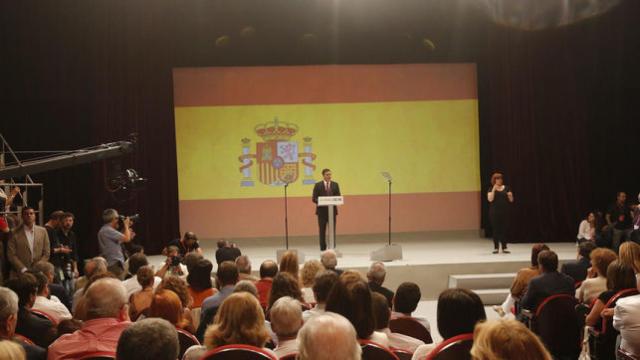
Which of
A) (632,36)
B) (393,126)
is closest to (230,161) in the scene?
(393,126)

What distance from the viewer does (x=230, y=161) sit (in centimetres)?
1248

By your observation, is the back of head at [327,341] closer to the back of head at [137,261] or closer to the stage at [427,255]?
the back of head at [137,261]

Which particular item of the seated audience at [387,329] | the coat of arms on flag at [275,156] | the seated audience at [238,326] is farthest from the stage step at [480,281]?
the seated audience at [238,326]

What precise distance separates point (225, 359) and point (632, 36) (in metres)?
11.1

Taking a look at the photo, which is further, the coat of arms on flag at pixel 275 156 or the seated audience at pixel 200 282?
the coat of arms on flag at pixel 275 156

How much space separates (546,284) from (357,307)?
227 cm

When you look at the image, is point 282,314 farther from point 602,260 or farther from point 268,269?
point 602,260

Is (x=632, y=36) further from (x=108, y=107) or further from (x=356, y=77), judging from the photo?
(x=108, y=107)

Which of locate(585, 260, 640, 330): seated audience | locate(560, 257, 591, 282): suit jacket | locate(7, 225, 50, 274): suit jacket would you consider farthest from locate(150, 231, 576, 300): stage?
locate(585, 260, 640, 330): seated audience

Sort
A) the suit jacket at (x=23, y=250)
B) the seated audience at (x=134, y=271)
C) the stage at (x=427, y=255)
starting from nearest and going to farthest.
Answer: the seated audience at (x=134, y=271) → the suit jacket at (x=23, y=250) → the stage at (x=427, y=255)

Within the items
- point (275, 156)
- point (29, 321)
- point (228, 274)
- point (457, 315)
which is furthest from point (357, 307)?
point (275, 156)

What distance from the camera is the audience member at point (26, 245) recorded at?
24.3 feet

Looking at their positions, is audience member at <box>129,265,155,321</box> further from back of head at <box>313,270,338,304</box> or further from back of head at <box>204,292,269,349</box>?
back of head at <box>204,292,269,349</box>

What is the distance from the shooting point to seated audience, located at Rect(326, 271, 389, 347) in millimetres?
3354
